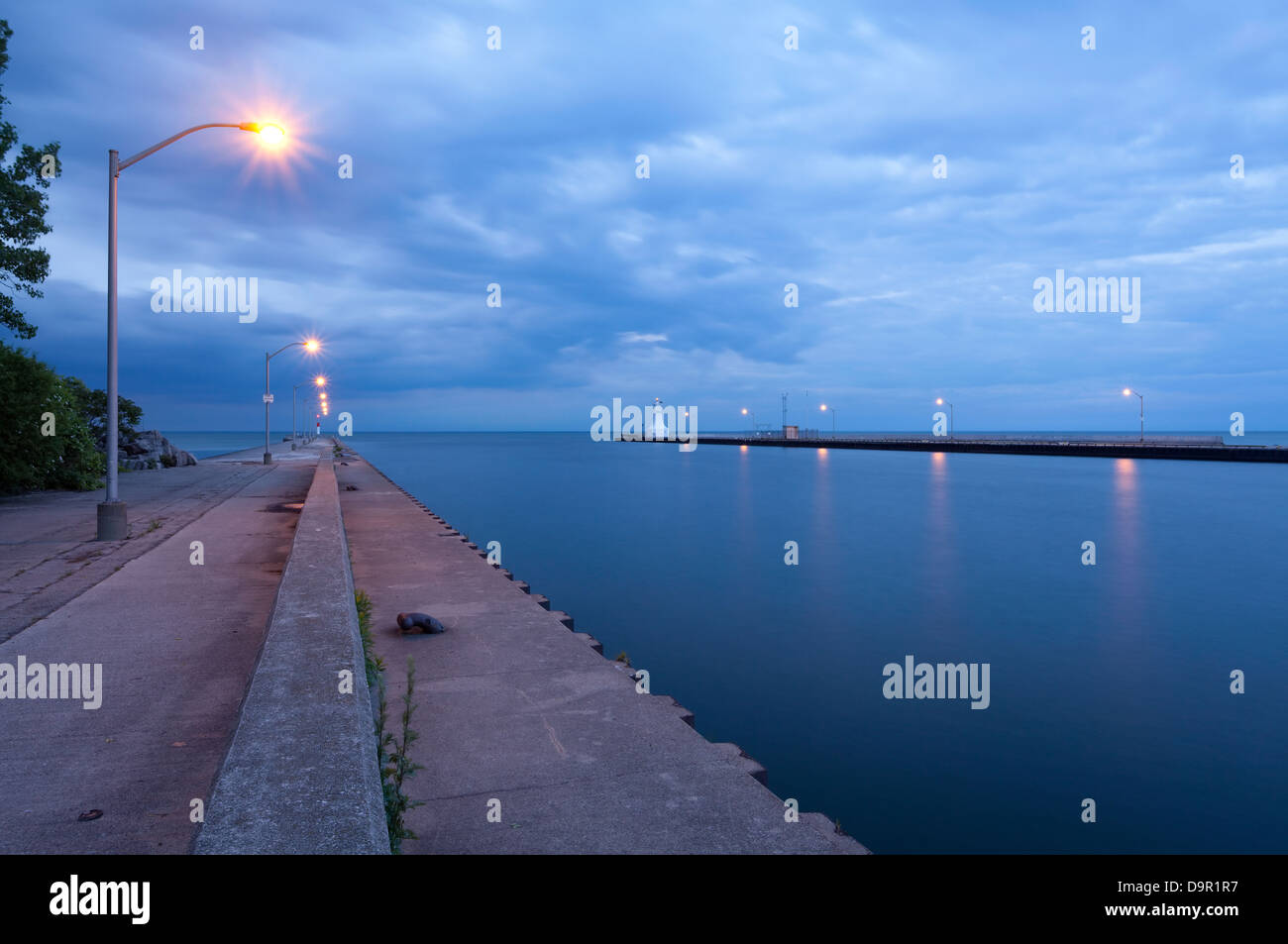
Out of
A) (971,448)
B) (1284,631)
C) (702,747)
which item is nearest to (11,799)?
(702,747)

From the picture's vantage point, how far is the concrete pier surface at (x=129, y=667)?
4.93 m

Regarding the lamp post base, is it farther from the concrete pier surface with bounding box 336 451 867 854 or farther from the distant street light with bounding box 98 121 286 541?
the concrete pier surface with bounding box 336 451 867 854

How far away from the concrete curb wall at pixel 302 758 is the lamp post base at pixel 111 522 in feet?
37.3

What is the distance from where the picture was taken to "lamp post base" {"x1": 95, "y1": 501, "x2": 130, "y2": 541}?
16.4 meters

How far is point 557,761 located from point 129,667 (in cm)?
482

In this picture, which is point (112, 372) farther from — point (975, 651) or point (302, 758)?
point (975, 651)

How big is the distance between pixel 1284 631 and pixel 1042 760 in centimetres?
1167

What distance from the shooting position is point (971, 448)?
129125mm

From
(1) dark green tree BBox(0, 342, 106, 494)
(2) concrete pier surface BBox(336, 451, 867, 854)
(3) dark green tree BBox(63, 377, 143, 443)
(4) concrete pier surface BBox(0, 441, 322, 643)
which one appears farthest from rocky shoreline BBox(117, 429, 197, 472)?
(2) concrete pier surface BBox(336, 451, 867, 854)

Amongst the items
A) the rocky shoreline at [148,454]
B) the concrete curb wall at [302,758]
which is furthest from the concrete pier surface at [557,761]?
the rocky shoreline at [148,454]

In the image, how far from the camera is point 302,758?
4449 millimetres
